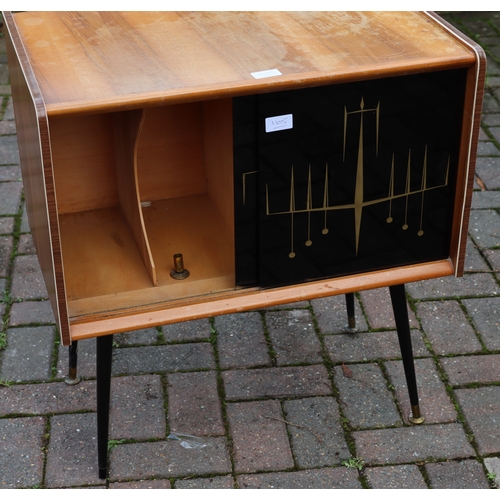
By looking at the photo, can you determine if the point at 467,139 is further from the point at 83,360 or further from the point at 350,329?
the point at 83,360

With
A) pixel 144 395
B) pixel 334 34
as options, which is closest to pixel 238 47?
pixel 334 34

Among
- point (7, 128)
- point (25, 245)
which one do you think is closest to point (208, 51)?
point (25, 245)

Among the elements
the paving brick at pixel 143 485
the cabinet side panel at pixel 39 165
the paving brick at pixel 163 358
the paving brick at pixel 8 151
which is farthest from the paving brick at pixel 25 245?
the paving brick at pixel 143 485

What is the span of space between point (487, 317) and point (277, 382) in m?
0.86

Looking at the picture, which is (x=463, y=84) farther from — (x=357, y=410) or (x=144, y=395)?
(x=144, y=395)

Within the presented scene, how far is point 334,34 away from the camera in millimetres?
1920

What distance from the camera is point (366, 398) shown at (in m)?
2.54

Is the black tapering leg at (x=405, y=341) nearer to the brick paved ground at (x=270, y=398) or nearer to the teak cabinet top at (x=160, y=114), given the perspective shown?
the brick paved ground at (x=270, y=398)

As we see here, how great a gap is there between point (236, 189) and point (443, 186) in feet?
1.73

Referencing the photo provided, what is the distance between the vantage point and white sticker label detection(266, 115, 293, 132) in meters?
1.72

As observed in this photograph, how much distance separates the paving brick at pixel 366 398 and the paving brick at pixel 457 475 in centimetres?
20

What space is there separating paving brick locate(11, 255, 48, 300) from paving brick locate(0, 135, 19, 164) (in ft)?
2.68

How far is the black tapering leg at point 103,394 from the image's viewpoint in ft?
6.52

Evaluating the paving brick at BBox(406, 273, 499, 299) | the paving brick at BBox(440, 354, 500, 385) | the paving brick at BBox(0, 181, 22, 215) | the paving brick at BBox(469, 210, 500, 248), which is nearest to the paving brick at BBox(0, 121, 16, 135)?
the paving brick at BBox(0, 181, 22, 215)
